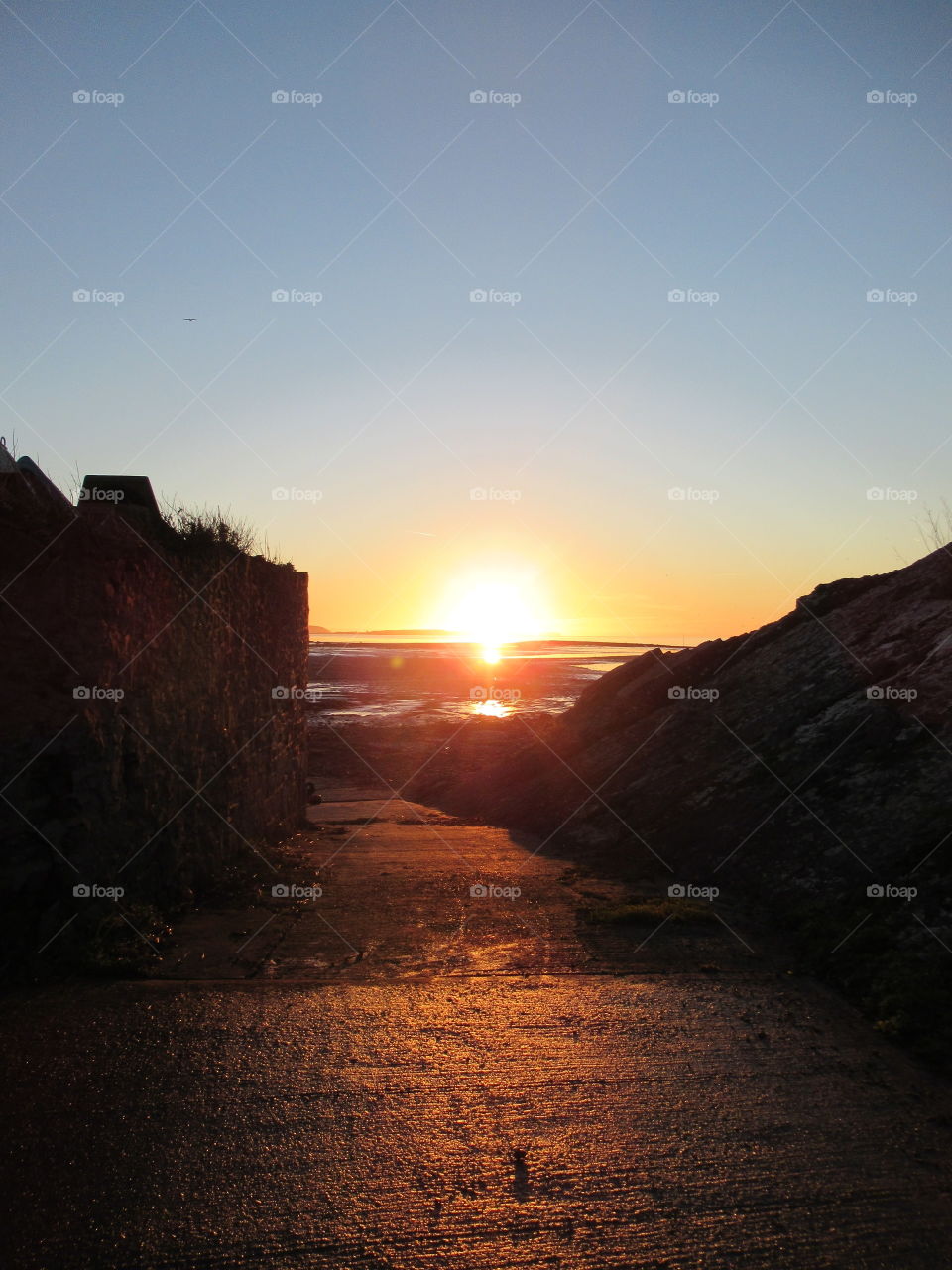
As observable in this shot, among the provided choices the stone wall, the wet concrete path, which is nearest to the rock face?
the wet concrete path

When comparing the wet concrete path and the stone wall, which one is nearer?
the wet concrete path

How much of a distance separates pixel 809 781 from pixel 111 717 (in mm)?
6142

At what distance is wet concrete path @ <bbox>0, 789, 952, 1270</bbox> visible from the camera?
9.86ft

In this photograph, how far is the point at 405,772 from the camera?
1797 cm

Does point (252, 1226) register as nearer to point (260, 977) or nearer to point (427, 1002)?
point (427, 1002)

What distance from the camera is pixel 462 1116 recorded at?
3.76 m

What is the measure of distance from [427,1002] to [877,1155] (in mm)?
2387

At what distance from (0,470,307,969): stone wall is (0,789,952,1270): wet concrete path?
27.3 inches

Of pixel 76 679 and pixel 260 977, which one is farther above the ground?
pixel 76 679

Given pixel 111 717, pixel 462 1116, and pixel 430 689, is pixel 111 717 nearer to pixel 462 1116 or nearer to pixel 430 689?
pixel 462 1116

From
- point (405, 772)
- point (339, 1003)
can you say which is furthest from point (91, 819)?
point (405, 772)

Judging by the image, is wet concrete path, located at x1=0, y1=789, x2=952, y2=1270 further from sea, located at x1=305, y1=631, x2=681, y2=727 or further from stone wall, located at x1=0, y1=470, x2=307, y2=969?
sea, located at x1=305, y1=631, x2=681, y2=727

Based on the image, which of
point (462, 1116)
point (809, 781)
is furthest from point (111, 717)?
point (809, 781)

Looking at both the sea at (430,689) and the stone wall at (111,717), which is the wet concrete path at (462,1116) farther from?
the sea at (430,689)
